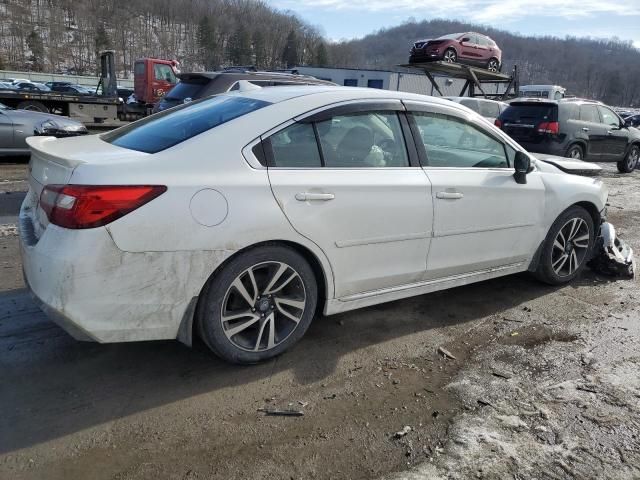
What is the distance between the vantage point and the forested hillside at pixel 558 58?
350 ft

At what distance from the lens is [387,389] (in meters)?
2.89

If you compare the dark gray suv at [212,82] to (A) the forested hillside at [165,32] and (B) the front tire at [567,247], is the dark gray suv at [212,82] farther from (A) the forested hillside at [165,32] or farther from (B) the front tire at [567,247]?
(A) the forested hillside at [165,32]

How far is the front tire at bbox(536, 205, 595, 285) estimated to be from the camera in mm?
4352

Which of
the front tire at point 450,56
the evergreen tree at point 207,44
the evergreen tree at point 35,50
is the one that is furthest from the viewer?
the evergreen tree at point 207,44

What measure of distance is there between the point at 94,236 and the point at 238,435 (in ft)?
3.83

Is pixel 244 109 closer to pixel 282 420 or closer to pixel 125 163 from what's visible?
pixel 125 163

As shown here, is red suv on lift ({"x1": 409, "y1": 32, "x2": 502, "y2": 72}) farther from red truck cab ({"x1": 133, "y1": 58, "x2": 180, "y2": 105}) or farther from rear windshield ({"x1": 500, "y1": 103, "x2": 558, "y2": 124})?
rear windshield ({"x1": 500, "y1": 103, "x2": 558, "y2": 124})

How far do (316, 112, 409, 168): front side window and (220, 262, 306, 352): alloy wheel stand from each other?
0.75 metres

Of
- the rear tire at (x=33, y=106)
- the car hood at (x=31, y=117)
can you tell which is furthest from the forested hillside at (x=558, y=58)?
the car hood at (x=31, y=117)

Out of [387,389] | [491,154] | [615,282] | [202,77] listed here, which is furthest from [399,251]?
[202,77]

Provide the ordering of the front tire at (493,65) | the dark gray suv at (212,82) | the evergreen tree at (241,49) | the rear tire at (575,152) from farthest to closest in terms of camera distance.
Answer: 1. the evergreen tree at (241,49)
2. the front tire at (493,65)
3. the rear tire at (575,152)
4. the dark gray suv at (212,82)

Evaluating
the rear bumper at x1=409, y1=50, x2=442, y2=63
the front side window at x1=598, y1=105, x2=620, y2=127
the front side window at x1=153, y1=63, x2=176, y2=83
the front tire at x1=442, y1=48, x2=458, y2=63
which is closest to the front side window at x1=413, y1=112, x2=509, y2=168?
the front side window at x1=598, y1=105, x2=620, y2=127

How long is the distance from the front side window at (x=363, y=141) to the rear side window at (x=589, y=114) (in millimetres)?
9526

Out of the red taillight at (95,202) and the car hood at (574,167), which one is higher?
the car hood at (574,167)
